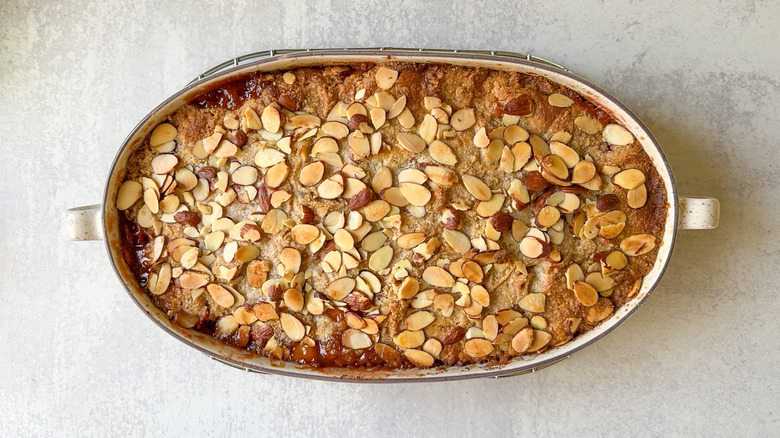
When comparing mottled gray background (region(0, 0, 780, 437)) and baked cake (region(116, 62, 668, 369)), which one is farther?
mottled gray background (region(0, 0, 780, 437))

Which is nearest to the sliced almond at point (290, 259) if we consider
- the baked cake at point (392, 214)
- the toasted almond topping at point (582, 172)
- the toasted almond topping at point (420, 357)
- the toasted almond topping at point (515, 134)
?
the baked cake at point (392, 214)

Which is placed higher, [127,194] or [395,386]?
[127,194]

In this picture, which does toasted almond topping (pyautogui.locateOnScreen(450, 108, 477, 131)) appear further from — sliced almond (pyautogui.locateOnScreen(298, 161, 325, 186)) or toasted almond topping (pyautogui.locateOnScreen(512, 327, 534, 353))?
toasted almond topping (pyautogui.locateOnScreen(512, 327, 534, 353))

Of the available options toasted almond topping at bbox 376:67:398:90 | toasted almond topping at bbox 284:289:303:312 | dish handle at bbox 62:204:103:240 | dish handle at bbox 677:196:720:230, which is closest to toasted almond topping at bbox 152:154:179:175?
dish handle at bbox 62:204:103:240

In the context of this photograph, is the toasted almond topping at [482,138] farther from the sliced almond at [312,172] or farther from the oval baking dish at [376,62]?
the sliced almond at [312,172]

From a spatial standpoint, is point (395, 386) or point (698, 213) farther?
Answer: point (395, 386)

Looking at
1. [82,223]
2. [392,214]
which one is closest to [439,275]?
[392,214]

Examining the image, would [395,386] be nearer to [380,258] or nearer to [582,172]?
[380,258]

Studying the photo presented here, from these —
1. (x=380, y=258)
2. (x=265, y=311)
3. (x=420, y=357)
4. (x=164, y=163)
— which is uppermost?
(x=164, y=163)
